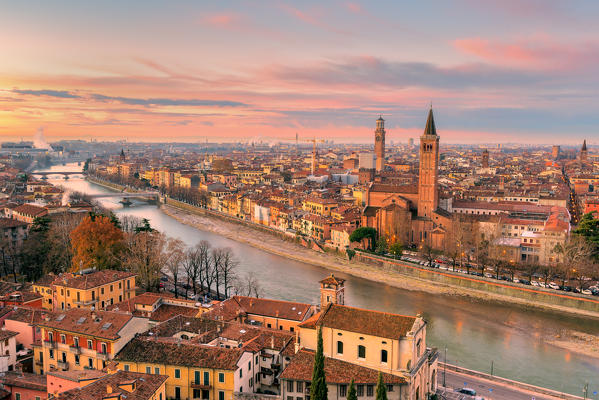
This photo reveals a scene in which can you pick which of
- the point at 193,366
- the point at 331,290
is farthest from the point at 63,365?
the point at 331,290

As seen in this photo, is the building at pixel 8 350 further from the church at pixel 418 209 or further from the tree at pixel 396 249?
the church at pixel 418 209

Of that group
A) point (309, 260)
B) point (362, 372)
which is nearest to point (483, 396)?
point (362, 372)

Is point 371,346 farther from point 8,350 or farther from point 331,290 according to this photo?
point 8,350

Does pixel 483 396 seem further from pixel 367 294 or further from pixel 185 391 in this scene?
pixel 367 294

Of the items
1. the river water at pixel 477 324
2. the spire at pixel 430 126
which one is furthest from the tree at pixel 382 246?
A: the spire at pixel 430 126

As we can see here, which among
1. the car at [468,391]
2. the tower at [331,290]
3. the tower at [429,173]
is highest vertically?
the tower at [429,173]

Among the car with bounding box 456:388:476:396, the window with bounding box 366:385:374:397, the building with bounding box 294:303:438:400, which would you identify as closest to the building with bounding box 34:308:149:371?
the building with bounding box 294:303:438:400

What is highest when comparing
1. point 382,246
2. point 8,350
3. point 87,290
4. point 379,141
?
point 379,141
